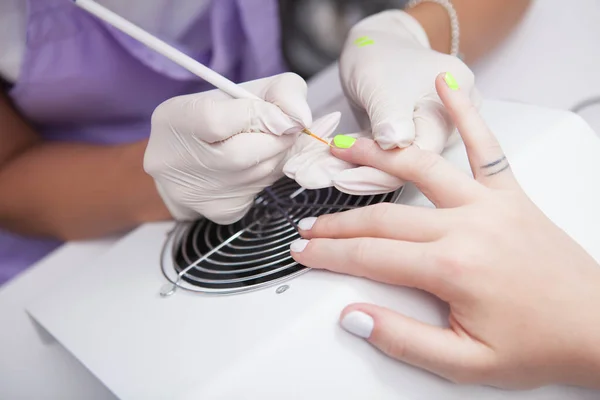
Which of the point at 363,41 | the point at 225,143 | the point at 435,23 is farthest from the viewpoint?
the point at 435,23

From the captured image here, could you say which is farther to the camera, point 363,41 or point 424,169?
point 363,41

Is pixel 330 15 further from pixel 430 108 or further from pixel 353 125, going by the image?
pixel 430 108

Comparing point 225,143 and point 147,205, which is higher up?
point 225,143

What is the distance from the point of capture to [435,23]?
2.89 ft

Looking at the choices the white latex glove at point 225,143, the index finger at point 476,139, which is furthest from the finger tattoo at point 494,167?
the white latex glove at point 225,143

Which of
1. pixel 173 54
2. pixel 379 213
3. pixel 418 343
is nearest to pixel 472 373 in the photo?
pixel 418 343

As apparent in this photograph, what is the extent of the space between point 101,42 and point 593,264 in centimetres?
78

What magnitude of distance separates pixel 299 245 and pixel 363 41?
35 cm

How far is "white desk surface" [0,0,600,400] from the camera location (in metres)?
0.73

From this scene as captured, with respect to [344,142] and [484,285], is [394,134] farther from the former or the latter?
[484,285]

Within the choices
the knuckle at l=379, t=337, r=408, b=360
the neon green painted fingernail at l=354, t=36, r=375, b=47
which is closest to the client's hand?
the knuckle at l=379, t=337, r=408, b=360

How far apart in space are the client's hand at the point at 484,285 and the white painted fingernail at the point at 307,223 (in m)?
0.06

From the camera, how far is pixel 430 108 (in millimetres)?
622

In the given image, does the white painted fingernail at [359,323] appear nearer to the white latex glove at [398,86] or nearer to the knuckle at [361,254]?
the knuckle at [361,254]
